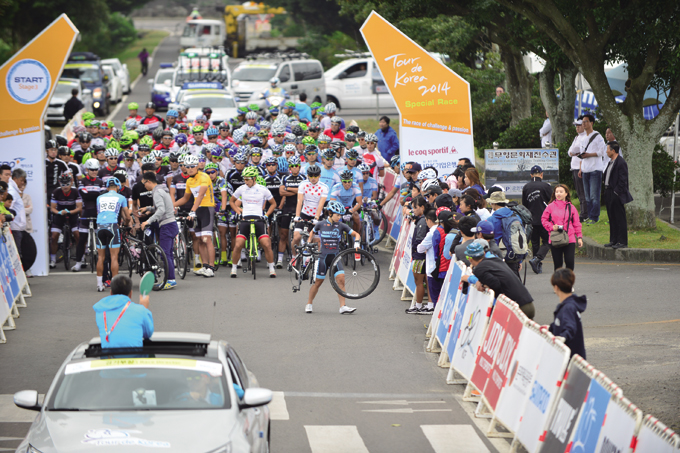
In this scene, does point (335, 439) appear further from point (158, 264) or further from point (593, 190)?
point (593, 190)

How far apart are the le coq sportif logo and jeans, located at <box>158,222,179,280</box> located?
421 cm

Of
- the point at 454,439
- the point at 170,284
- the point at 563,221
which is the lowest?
the point at 454,439

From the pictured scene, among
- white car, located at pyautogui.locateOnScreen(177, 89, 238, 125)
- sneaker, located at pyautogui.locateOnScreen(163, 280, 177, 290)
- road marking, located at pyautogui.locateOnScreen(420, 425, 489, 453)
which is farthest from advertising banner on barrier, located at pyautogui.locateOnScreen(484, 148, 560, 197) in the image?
white car, located at pyautogui.locateOnScreen(177, 89, 238, 125)

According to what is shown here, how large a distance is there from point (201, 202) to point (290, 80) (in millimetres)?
24329

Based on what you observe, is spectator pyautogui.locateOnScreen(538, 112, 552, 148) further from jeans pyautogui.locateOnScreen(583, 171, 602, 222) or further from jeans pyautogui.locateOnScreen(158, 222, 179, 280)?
jeans pyautogui.locateOnScreen(158, 222, 179, 280)

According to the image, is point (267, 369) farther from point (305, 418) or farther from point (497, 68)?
point (497, 68)

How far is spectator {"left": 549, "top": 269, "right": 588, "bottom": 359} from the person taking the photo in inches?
294

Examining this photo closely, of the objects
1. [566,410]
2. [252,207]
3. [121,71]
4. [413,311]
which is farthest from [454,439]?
[121,71]

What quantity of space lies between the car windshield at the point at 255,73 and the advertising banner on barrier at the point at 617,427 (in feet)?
117

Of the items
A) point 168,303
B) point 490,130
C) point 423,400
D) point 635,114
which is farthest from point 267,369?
point 490,130

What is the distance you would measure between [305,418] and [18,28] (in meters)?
46.5

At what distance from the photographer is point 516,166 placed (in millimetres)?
18938

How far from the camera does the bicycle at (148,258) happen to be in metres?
14.9

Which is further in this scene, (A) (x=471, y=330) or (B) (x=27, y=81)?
(B) (x=27, y=81)
